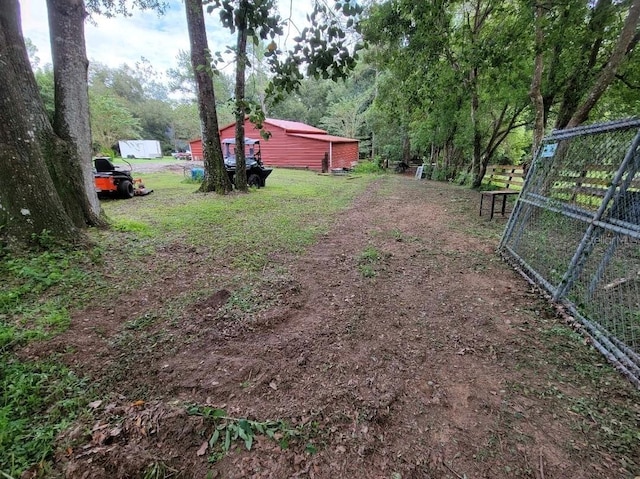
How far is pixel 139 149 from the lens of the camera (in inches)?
1316

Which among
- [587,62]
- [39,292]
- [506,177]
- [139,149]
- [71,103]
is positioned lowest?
[139,149]

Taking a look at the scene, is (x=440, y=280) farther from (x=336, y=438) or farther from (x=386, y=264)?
(x=336, y=438)

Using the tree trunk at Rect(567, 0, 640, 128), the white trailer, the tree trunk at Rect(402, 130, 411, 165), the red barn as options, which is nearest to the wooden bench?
the tree trunk at Rect(567, 0, 640, 128)

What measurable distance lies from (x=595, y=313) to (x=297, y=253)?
344 cm

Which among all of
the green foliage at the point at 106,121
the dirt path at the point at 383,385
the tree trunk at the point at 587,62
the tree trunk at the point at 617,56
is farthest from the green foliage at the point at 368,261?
the green foliage at the point at 106,121

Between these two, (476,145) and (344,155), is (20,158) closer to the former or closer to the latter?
(476,145)

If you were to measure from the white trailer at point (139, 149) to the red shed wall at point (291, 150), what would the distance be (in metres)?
16.9

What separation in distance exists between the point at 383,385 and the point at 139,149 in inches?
1573

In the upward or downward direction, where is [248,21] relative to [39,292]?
upward

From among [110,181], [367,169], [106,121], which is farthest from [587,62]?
[106,121]

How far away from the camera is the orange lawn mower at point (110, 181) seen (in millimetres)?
7836

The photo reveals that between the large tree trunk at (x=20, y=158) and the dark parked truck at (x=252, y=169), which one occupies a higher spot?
the large tree trunk at (x=20, y=158)

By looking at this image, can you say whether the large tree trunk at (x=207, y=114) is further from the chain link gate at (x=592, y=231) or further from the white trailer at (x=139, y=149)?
the white trailer at (x=139, y=149)

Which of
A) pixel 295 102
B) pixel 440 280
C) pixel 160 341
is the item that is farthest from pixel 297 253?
pixel 295 102
